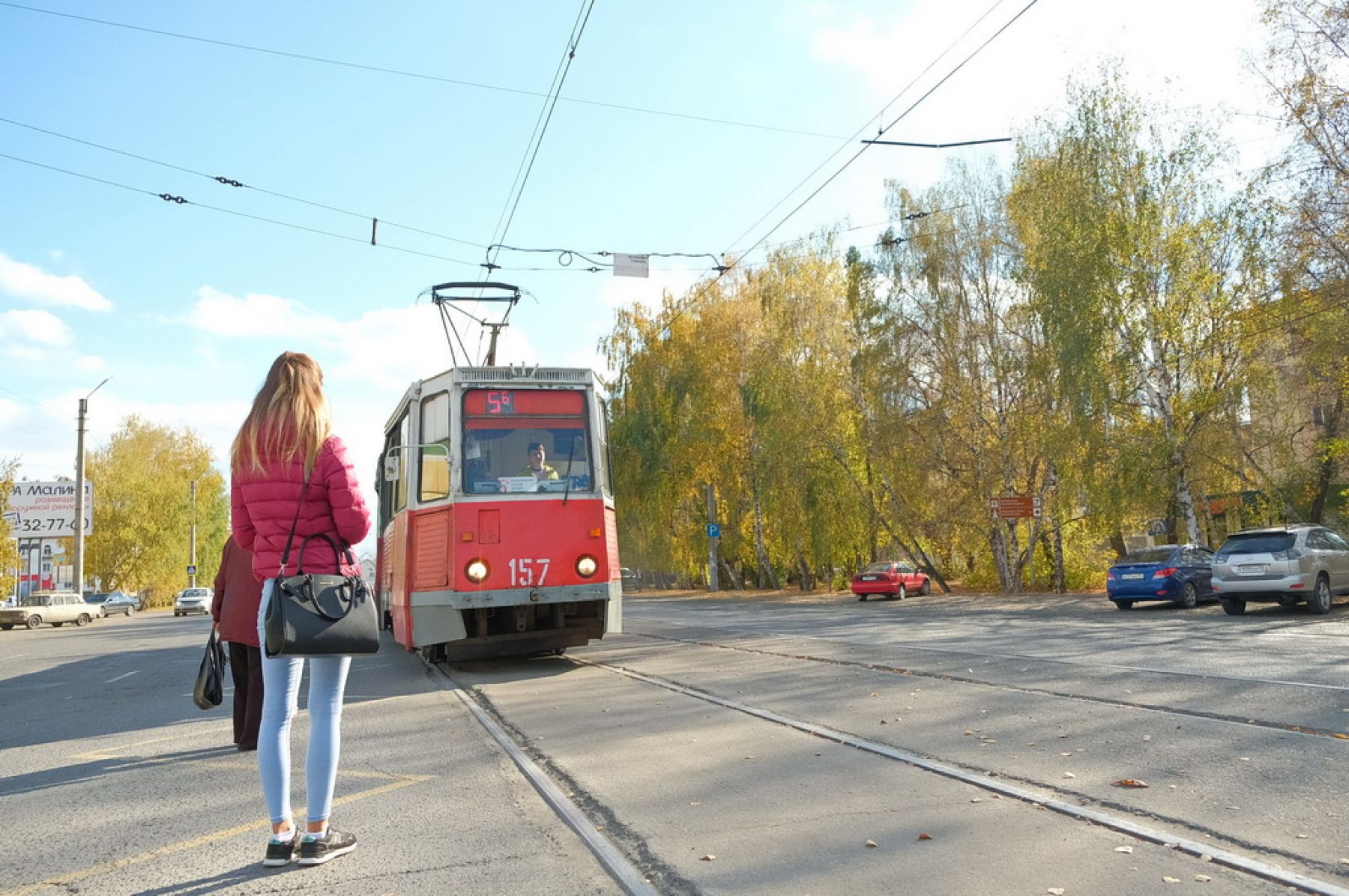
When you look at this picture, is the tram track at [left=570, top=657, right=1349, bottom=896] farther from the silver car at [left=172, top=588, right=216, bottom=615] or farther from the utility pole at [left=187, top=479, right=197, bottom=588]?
the utility pole at [left=187, top=479, right=197, bottom=588]

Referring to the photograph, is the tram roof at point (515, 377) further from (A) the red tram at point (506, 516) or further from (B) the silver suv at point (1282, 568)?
(B) the silver suv at point (1282, 568)

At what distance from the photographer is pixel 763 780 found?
606cm

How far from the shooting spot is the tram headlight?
11734 millimetres

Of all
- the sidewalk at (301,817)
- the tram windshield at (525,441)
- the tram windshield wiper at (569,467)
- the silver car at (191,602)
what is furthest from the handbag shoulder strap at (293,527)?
the silver car at (191,602)

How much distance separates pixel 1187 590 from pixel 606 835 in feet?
72.2

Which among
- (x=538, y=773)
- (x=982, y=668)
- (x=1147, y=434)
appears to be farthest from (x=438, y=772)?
(x=1147, y=434)

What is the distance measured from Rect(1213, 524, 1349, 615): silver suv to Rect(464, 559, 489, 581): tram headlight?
49.5ft

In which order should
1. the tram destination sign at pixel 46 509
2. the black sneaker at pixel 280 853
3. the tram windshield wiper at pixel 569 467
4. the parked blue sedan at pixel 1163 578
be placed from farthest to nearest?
the tram destination sign at pixel 46 509, the parked blue sedan at pixel 1163 578, the tram windshield wiper at pixel 569 467, the black sneaker at pixel 280 853

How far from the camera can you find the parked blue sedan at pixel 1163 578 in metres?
23.3

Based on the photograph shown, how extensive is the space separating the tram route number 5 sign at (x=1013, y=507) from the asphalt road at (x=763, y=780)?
57.8ft

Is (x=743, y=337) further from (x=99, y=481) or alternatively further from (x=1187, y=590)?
(x=99, y=481)

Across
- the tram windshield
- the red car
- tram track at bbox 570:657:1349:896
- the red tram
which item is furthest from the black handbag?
the red car

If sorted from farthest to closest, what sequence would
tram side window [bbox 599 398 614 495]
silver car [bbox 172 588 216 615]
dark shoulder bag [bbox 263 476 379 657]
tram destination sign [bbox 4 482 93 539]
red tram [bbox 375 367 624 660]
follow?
silver car [bbox 172 588 216 615], tram destination sign [bbox 4 482 93 539], tram side window [bbox 599 398 614 495], red tram [bbox 375 367 624 660], dark shoulder bag [bbox 263 476 379 657]

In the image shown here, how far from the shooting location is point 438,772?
670cm
